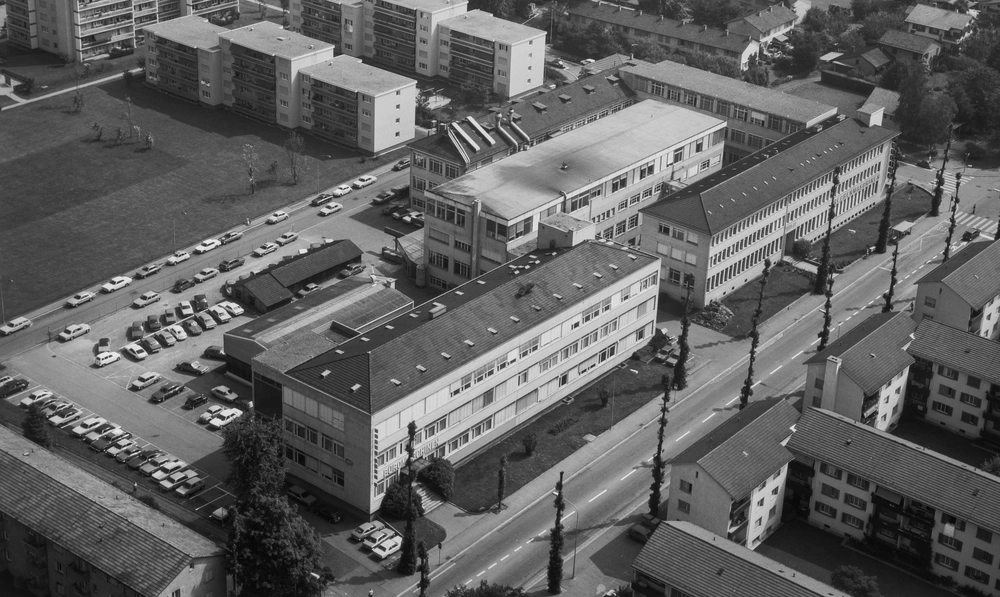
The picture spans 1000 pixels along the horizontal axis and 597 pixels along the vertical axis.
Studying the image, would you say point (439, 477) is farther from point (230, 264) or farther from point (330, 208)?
point (330, 208)

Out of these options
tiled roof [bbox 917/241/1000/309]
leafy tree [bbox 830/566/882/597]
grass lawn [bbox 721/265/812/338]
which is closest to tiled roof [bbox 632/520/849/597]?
leafy tree [bbox 830/566/882/597]

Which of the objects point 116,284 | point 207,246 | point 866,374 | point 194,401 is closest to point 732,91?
point 866,374

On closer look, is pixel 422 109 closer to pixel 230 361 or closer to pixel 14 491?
pixel 230 361

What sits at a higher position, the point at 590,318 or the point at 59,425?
the point at 590,318

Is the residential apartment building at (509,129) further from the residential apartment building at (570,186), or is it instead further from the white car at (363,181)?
the white car at (363,181)

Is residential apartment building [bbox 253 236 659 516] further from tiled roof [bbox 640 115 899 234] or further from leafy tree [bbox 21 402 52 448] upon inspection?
leafy tree [bbox 21 402 52 448]

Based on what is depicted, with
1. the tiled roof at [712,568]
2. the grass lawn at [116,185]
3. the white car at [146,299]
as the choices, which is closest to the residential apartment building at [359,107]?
the grass lawn at [116,185]

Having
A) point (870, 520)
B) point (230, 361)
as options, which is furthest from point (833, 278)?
point (230, 361)
